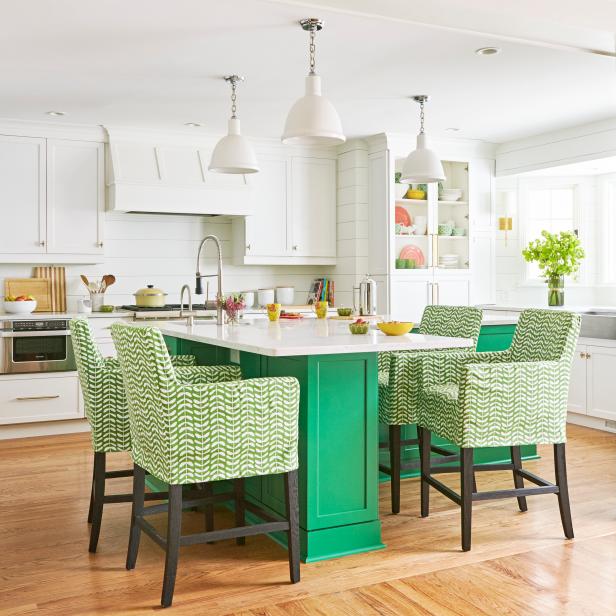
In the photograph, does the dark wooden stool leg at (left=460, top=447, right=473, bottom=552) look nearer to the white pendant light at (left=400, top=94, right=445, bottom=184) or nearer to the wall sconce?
the white pendant light at (left=400, top=94, right=445, bottom=184)

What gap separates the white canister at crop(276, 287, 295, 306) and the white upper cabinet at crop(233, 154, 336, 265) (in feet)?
0.76

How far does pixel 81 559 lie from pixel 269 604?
2.88 feet

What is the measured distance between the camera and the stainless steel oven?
5434 millimetres

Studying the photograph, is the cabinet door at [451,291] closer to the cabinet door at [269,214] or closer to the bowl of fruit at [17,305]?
the cabinet door at [269,214]

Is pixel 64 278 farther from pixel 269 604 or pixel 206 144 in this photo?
pixel 269 604

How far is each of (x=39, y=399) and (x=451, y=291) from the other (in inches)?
141

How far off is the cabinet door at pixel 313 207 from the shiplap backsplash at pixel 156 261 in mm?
466

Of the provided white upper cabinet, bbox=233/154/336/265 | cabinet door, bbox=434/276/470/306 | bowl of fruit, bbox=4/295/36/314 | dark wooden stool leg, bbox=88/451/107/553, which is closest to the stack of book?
white upper cabinet, bbox=233/154/336/265

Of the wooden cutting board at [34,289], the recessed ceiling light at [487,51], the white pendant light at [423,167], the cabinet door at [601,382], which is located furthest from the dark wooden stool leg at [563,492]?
the wooden cutting board at [34,289]

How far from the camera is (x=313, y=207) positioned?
6848 millimetres

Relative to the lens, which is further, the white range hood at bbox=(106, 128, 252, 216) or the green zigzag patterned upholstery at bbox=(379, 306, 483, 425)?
the white range hood at bbox=(106, 128, 252, 216)

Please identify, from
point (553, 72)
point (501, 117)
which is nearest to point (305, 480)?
point (553, 72)

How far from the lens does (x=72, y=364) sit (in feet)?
18.5

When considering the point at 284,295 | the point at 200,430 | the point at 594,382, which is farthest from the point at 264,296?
the point at 200,430
